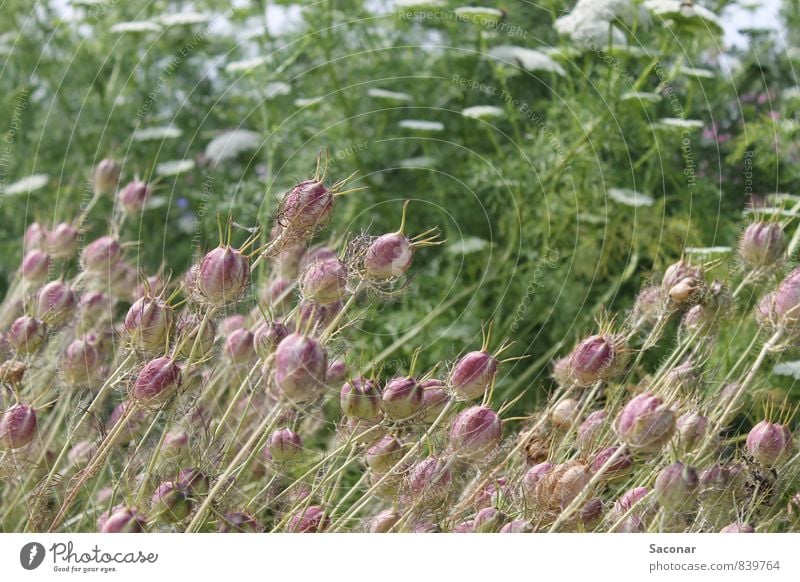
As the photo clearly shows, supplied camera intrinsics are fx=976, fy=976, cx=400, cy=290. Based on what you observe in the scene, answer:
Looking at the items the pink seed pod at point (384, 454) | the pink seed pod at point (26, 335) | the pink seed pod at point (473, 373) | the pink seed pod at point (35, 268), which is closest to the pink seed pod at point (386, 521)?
the pink seed pod at point (384, 454)

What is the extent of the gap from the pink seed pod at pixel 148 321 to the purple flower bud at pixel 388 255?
175mm

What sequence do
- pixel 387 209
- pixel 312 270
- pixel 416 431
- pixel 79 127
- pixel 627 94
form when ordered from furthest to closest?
1. pixel 79 127
2. pixel 387 209
3. pixel 627 94
4. pixel 416 431
5. pixel 312 270

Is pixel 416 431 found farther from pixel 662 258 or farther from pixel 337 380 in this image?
pixel 662 258

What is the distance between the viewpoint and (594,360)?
876mm

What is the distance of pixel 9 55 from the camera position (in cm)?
212

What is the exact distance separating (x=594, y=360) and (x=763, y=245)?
0.79ft

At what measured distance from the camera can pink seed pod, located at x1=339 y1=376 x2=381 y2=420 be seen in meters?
0.81

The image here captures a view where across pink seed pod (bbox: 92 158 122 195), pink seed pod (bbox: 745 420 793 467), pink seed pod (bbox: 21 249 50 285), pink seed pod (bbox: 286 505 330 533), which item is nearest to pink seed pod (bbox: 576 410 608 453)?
pink seed pod (bbox: 745 420 793 467)

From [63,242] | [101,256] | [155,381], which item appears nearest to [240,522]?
[155,381]

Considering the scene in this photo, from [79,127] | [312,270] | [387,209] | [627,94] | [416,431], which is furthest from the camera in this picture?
[79,127]

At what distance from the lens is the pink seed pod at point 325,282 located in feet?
2.60
